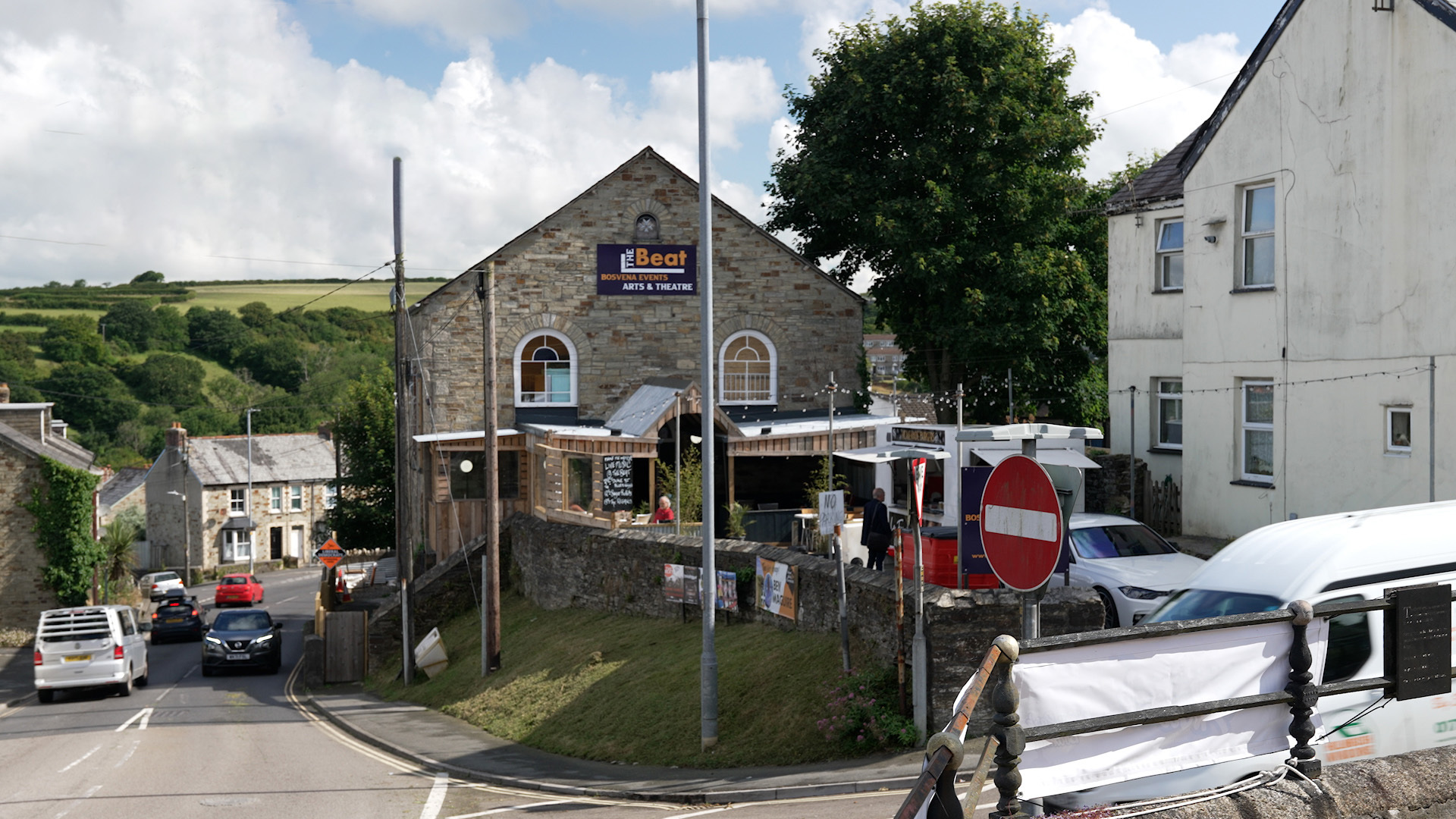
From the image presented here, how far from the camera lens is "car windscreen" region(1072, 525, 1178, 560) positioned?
16.9 m

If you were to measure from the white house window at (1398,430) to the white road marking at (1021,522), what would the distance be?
12003mm

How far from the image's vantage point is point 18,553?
1502 inches

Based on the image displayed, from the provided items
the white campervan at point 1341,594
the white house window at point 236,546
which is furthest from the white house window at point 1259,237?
the white house window at point 236,546

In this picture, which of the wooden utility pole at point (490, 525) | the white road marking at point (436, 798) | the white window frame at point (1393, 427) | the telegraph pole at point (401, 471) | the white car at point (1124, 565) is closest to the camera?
the white road marking at point (436, 798)

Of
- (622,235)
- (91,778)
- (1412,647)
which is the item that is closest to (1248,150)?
(1412,647)

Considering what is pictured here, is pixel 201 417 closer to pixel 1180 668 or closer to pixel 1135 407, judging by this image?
pixel 1135 407

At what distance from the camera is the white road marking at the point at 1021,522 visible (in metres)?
8.05

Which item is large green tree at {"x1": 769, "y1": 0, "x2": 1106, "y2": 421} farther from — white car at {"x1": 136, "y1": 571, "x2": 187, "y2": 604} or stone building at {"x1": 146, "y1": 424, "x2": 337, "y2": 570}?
stone building at {"x1": 146, "y1": 424, "x2": 337, "y2": 570}

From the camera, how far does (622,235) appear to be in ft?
112

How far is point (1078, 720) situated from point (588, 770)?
11078mm

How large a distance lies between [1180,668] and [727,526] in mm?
21353

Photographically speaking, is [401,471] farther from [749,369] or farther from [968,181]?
[968,181]

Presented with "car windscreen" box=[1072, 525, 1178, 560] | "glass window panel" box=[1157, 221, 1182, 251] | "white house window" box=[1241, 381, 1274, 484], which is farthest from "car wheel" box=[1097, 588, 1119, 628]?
"glass window panel" box=[1157, 221, 1182, 251]

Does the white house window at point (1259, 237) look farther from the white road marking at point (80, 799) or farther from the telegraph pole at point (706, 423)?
the white road marking at point (80, 799)
